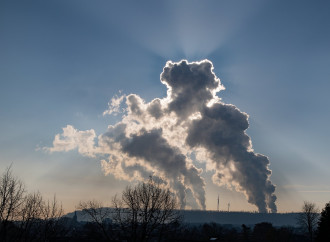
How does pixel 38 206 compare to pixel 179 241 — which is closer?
pixel 38 206

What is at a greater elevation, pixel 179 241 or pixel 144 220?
pixel 144 220

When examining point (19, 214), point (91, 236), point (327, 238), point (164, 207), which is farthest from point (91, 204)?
point (91, 236)

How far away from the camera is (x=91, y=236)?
6956 cm

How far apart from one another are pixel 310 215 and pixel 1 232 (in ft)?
209

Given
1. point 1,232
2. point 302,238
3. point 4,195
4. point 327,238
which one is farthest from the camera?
point 302,238

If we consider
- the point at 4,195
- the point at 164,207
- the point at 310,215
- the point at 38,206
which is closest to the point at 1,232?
the point at 4,195

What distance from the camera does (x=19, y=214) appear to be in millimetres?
24922

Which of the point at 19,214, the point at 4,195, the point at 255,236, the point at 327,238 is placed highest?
the point at 4,195

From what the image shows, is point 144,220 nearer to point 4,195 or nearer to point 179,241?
point 4,195

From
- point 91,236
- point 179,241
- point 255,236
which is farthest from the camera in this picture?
point 255,236

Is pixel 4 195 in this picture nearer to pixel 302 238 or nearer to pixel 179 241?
pixel 179 241

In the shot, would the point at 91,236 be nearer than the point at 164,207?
No

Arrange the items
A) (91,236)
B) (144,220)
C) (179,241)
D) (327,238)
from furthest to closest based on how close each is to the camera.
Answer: (91,236), (179,241), (327,238), (144,220)

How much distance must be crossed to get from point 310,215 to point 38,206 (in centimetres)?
5927
